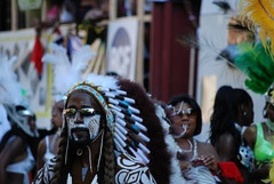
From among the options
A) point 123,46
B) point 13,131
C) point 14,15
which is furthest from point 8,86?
point 14,15

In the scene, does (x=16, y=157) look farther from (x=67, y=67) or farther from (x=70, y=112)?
(x=70, y=112)

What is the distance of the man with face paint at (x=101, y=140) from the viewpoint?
5.96 meters

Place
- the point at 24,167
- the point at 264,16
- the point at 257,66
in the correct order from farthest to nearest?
the point at 24,167
the point at 257,66
the point at 264,16

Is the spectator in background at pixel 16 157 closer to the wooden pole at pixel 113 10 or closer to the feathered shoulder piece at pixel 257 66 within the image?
the feathered shoulder piece at pixel 257 66

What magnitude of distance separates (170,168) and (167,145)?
18cm

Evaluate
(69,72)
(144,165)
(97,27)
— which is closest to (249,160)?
(144,165)

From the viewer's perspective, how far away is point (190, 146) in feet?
24.8

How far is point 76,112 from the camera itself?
601 cm

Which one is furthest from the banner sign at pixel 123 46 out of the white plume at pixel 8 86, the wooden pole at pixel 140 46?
the white plume at pixel 8 86

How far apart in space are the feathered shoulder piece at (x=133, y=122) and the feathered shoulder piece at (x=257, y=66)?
2.02m

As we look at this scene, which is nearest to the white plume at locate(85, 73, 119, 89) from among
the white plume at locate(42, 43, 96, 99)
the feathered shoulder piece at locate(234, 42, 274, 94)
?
the feathered shoulder piece at locate(234, 42, 274, 94)

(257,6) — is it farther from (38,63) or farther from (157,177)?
(38,63)

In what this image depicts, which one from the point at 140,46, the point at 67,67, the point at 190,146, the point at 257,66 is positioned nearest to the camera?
the point at 190,146

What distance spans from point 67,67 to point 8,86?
2.50ft
